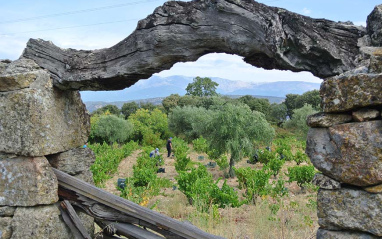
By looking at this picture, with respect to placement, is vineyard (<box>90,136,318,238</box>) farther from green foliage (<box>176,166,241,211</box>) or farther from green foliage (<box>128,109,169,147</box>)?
green foliage (<box>128,109,169,147</box>)

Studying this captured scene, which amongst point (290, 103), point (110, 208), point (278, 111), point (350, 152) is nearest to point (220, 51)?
point (350, 152)

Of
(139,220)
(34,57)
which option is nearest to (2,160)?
(34,57)

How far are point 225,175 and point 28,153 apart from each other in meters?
14.0

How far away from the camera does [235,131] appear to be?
55.2 ft

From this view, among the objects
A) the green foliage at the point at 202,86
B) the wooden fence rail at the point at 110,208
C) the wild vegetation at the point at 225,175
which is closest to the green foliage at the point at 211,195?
the wild vegetation at the point at 225,175

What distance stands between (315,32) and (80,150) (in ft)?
9.88

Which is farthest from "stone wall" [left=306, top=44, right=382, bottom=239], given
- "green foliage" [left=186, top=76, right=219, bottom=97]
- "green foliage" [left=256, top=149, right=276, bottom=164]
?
"green foliage" [left=186, top=76, right=219, bottom=97]

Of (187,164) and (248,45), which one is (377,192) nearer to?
(248,45)

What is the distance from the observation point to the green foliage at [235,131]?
16.8m

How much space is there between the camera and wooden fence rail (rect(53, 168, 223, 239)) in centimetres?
371

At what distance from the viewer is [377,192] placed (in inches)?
96.7

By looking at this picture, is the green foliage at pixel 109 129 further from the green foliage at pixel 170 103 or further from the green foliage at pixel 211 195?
the green foliage at pixel 211 195

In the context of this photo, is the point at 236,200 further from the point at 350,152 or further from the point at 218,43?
the point at 350,152

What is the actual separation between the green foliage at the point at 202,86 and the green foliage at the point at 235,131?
182 feet
